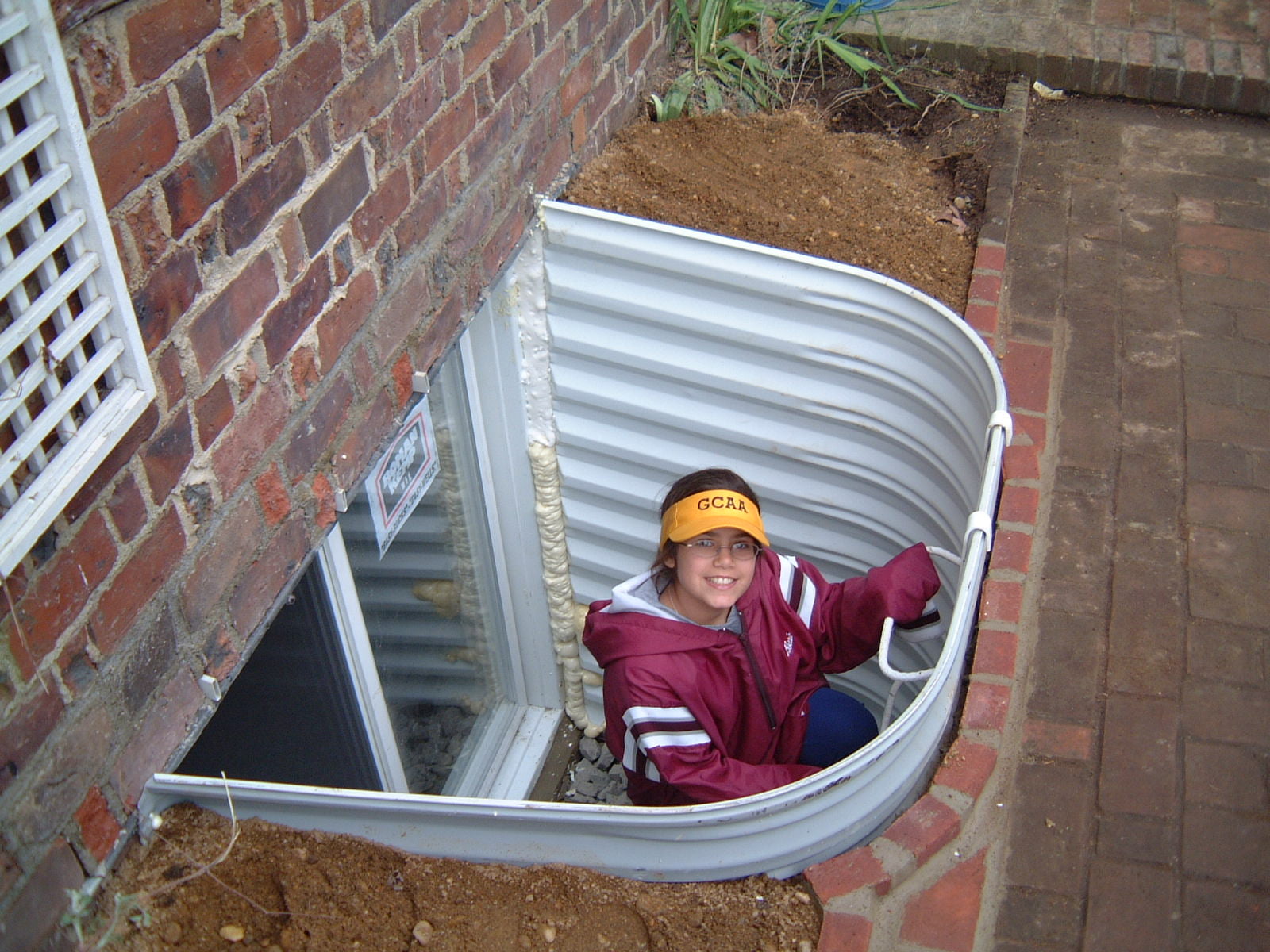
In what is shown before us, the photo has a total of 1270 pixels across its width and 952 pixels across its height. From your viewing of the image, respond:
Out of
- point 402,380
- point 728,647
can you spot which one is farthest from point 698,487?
point 402,380

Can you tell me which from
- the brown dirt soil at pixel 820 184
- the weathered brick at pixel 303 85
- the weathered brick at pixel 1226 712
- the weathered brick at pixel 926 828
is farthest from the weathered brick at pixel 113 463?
the weathered brick at pixel 1226 712

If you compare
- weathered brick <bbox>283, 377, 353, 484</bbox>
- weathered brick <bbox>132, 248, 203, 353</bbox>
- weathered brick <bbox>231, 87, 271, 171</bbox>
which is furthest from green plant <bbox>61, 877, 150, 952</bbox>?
weathered brick <bbox>231, 87, 271, 171</bbox>

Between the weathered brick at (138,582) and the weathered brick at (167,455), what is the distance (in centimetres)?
5

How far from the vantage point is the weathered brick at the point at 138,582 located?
1.98m

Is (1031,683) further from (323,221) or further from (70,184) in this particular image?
(70,184)

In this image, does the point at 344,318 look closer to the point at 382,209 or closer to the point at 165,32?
the point at 382,209

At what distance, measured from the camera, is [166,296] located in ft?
6.32

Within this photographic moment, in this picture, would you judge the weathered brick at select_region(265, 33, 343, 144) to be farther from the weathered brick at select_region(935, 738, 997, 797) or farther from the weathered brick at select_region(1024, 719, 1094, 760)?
the weathered brick at select_region(1024, 719, 1094, 760)

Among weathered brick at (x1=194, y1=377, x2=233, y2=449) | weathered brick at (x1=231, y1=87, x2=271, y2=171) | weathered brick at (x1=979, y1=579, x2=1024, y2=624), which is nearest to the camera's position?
weathered brick at (x1=231, y1=87, x2=271, y2=171)

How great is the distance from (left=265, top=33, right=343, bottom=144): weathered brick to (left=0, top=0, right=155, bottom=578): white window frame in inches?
19.0

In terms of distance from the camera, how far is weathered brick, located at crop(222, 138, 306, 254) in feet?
6.72

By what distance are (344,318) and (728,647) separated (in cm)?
123

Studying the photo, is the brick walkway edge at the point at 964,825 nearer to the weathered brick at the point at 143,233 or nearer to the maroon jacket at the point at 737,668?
the maroon jacket at the point at 737,668

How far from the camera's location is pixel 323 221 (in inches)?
91.9
